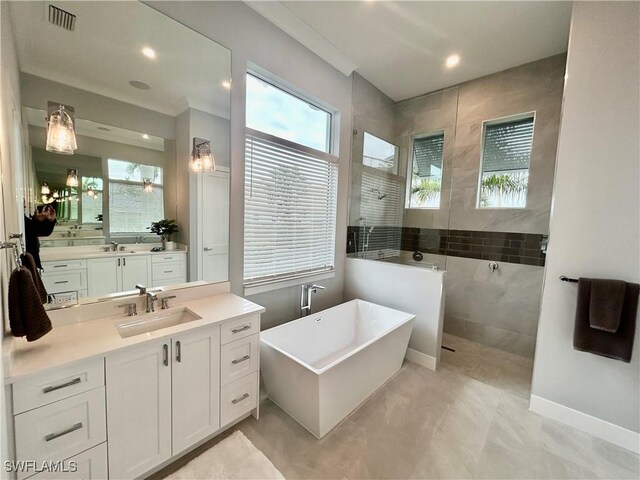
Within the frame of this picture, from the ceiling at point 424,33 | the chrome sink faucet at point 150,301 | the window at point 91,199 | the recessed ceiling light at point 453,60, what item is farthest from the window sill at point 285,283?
the recessed ceiling light at point 453,60

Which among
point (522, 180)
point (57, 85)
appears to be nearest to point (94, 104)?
point (57, 85)

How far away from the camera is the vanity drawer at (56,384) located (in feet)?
3.32

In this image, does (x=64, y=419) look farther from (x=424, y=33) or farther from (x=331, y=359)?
(x=424, y=33)

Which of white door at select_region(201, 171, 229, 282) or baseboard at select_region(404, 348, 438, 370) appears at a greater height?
white door at select_region(201, 171, 229, 282)

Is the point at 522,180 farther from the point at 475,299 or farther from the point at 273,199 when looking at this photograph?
the point at 273,199

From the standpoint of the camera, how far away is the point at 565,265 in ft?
6.24

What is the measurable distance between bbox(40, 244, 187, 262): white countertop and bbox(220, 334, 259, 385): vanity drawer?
2.76ft

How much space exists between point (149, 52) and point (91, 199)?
1020 mm

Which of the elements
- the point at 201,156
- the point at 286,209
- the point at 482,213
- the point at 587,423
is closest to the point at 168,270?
the point at 201,156

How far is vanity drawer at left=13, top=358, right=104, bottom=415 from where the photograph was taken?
3.32ft

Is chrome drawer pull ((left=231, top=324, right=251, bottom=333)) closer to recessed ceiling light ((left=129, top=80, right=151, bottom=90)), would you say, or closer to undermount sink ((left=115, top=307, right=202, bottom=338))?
undermount sink ((left=115, top=307, right=202, bottom=338))

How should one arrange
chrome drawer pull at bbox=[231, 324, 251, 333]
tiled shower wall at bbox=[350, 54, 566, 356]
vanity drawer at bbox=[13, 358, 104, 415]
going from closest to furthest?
vanity drawer at bbox=[13, 358, 104, 415]
chrome drawer pull at bbox=[231, 324, 251, 333]
tiled shower wall at bbox=[350, 54, 566, 356]

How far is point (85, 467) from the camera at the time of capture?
1172 mm

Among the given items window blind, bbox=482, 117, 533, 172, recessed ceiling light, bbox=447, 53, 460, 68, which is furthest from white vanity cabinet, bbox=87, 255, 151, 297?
window blind, bbox=482, 117, 533, 172
